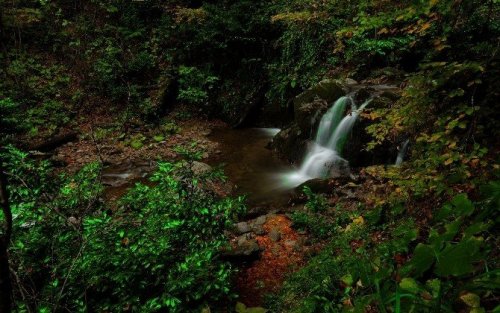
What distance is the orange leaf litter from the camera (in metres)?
3.72

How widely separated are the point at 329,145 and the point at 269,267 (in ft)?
Answer: 13.6

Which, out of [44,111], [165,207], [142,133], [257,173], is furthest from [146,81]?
[165,207]

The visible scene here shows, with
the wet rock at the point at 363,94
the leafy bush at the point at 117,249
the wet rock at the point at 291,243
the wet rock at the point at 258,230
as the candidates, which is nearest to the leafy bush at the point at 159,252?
the leafy bush at the point at 117,249

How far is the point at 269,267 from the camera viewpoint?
420 cm

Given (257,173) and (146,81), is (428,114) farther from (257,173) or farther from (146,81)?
(146,81)

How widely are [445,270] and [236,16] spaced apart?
1162 cm

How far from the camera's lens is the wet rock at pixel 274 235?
4804 millimetres

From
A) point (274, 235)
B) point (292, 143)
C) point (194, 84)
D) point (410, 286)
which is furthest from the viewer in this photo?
point (194, 84)

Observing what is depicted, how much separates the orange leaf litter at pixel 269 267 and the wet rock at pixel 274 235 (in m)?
0.05

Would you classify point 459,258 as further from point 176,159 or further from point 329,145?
point 176,159

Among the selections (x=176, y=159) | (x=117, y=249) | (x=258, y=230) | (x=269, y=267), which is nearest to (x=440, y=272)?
(x=117, y=249)

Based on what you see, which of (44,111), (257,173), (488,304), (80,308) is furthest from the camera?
(44,111)

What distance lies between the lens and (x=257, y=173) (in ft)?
25.8

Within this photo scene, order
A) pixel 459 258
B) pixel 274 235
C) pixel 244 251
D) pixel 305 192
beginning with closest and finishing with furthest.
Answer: pixel 459 258, pixel 244 251, pixel 274 235, pixel 305 192
